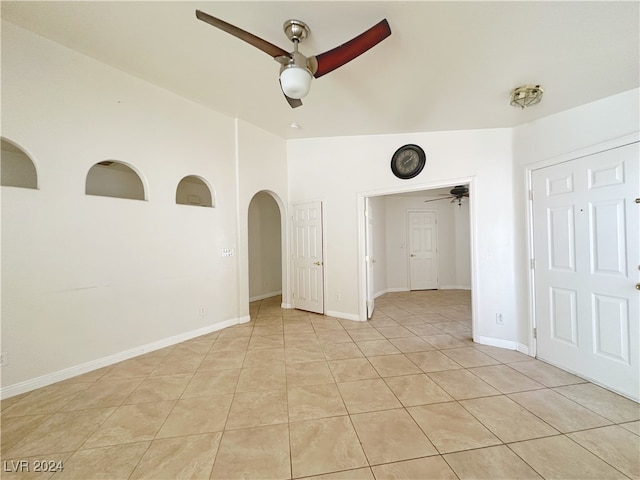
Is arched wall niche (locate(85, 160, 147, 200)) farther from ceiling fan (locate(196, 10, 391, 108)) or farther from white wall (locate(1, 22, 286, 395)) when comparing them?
ceiling fan (locate(196, 10, 391, 108))

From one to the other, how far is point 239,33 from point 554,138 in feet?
10.5

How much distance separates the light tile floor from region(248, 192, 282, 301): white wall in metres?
2.74

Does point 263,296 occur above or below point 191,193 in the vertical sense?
below

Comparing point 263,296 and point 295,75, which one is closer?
point 295,75

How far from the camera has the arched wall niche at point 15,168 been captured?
307cm

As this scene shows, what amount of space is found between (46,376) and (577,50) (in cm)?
517

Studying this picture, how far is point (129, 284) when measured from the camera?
2.72 m

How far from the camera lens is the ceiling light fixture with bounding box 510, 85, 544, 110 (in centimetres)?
230

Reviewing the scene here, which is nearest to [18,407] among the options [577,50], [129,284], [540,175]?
[129,284]

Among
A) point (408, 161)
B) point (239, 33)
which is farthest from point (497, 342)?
point (239, 33)

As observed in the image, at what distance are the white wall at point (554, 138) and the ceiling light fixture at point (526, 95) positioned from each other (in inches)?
17.3

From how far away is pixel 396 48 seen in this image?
1970 millimetres

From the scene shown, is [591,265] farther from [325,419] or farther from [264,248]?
[264,248]

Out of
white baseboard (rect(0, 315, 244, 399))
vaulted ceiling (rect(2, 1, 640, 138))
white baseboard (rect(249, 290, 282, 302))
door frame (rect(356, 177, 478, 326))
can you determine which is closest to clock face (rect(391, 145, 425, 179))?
door frame (rect(356, 177, 478, 326))
